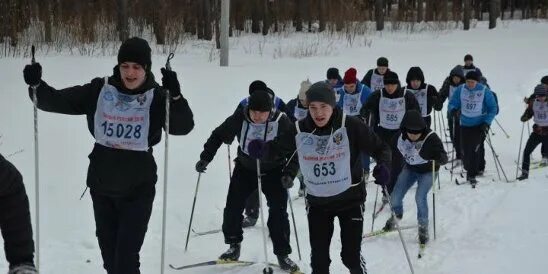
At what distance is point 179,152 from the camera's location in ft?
31.2

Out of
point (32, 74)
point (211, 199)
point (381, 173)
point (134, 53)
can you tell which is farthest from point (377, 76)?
point (32, 74)

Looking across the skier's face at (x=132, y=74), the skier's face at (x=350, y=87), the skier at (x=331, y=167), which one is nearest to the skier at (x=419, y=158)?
the skier at (x=331, y=167)

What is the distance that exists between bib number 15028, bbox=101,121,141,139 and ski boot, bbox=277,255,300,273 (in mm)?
2111

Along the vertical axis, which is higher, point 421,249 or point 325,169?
point 325,169

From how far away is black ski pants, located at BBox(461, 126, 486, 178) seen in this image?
895 centimetres

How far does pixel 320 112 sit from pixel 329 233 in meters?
0.89

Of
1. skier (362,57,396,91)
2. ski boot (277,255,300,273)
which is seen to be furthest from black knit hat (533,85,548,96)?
ski boot (277,255,300,273)

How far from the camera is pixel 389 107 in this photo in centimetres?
778

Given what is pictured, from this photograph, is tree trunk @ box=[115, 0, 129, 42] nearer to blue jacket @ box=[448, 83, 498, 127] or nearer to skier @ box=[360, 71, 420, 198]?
blue jacket @ box=[448, 83, 498, 127]

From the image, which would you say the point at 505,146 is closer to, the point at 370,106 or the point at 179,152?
the point at 370,106

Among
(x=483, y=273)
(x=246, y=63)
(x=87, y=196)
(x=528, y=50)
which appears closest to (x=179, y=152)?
(x=87, y=196)

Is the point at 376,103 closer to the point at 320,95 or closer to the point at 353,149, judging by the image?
the point at 353,149

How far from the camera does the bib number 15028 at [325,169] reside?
167 inches

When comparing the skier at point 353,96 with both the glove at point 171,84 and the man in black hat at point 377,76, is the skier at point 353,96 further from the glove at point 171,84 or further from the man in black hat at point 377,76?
the glove at point 171,84
